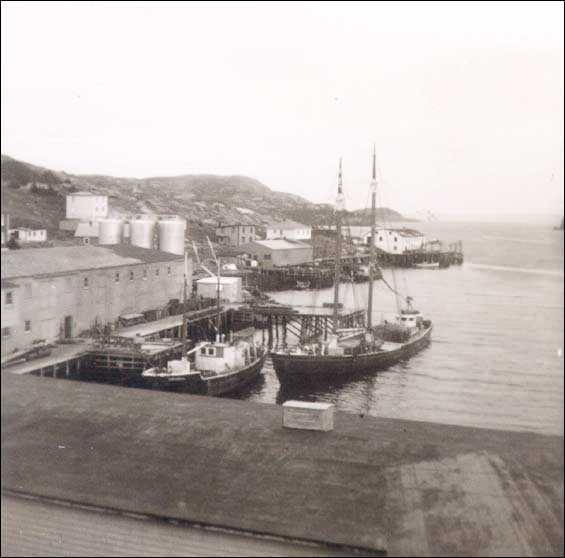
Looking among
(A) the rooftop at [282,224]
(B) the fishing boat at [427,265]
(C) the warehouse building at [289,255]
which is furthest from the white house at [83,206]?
(B) the fishing boat at [427,265]

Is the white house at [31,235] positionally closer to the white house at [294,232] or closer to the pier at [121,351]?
the pier at [121,351]

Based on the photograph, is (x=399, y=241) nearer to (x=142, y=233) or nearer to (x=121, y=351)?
(x=121, y=351)

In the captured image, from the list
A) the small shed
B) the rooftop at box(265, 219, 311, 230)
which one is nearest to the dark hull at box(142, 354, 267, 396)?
the small shed

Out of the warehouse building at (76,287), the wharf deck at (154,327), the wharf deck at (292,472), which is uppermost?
the warehouse building at (76,287)

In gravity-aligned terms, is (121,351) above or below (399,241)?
below

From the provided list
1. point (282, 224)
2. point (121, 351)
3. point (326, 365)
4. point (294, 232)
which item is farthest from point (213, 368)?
point (294, 232)

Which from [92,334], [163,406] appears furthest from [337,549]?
[92,334]

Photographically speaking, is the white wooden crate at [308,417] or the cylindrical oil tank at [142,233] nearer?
the white wooden crate at [308,417]
